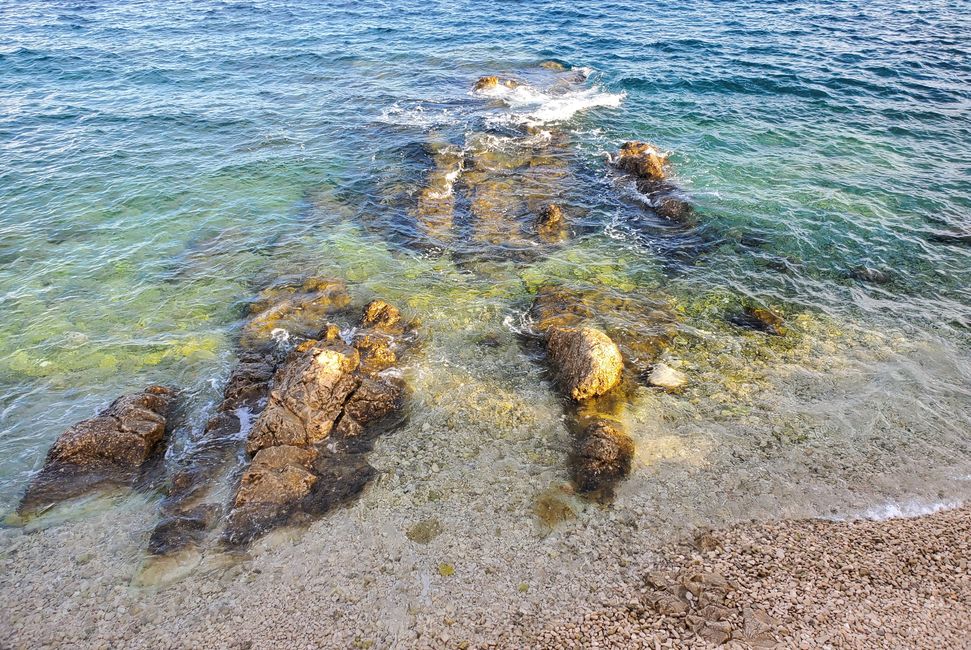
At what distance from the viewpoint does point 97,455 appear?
1200 centimetres

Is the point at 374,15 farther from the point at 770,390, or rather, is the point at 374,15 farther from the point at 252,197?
the point at 770,390

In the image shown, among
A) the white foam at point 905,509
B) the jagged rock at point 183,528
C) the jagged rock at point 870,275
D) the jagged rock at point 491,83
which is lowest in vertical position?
the jagged rock at point 183,528

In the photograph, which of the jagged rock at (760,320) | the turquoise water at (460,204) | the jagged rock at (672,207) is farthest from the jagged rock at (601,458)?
the jagged rock at (672,207)

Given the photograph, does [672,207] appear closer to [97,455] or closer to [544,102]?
[544,102]

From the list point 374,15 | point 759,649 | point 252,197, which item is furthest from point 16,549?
point 374,15

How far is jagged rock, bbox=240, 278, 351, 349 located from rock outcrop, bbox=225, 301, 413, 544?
5.15ft

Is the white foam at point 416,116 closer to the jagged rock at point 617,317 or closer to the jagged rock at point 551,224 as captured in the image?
the jagged rock at point 551,224

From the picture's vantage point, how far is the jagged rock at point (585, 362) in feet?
43.2

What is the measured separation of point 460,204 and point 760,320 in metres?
11.4

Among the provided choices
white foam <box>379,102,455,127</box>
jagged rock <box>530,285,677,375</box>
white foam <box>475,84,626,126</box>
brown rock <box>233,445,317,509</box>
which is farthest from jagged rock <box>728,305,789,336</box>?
white foam <box>379,102,455,127</box>

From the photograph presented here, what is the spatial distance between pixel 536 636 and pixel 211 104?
31876 millimetres

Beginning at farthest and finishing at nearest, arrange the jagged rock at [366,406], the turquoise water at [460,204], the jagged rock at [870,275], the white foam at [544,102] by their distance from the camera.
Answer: the white foam at [544,102], the jagged rock at [870,275], the turquoise water at [460,204], the jagged rock at [366,406]

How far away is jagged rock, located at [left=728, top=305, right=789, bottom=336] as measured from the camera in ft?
50.7

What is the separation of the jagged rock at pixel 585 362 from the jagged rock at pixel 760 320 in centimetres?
417
